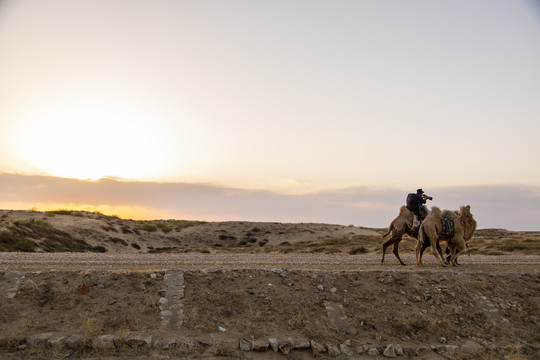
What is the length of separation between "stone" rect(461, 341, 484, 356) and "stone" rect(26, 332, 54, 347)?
974 centimetres

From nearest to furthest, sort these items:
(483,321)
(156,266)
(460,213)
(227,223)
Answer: (483,321)
(156,266)
(460,213)
(227,223)

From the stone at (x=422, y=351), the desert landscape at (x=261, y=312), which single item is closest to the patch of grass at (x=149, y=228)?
the desert landscape at (x=261, y=312)

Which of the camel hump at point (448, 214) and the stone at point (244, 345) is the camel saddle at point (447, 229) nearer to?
the camel hump at point (448, 214)

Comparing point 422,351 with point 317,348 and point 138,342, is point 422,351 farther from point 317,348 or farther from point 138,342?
Result: point 138,342

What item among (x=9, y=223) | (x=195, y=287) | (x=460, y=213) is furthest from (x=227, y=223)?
(x=195, y=287)

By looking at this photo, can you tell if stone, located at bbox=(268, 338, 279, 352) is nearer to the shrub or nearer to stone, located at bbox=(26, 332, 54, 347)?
stone, located at bbox=(26, 332, 54, 347)

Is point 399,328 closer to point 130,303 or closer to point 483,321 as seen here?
point 483,321

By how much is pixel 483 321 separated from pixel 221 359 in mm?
7439

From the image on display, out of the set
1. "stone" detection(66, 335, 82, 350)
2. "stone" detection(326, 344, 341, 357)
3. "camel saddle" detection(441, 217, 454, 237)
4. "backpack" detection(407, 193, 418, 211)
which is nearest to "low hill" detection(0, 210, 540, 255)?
"backpack" detection(407, 193, 418, 211)

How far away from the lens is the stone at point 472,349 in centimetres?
1150

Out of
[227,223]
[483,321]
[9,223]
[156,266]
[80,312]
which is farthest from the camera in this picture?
[227,223]

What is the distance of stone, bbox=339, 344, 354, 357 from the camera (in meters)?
10.9

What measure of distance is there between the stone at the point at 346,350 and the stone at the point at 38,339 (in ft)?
21.5

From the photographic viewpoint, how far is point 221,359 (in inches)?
399
